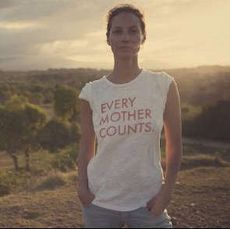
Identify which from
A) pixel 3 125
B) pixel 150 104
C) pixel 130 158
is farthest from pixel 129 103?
pixel 3 125

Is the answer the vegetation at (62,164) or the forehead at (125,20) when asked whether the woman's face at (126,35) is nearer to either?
the forehead at (125,20)

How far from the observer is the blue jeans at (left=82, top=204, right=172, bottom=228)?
7.79 ft

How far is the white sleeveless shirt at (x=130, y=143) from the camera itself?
2.41 m

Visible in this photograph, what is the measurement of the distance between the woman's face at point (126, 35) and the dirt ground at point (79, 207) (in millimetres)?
4607

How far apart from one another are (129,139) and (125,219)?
0.38m

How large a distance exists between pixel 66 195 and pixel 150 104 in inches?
259

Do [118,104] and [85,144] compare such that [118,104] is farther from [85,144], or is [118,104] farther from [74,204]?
[74,204]

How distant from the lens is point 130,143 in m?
2.42

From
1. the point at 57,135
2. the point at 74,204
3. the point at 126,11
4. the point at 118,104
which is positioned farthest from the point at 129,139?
the point at 57,135

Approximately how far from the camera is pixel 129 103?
8.03ft

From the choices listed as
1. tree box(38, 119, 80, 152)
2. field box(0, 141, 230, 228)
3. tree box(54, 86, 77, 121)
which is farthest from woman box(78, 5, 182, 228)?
tree box(54, 86, 77, 121)

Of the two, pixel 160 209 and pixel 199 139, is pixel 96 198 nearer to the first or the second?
pixel 160 209

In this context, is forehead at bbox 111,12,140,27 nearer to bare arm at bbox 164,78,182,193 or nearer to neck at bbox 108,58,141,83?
neck at bbox 108,58,141,83

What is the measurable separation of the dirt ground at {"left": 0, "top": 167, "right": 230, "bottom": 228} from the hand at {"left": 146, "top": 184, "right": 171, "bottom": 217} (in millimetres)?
4507
